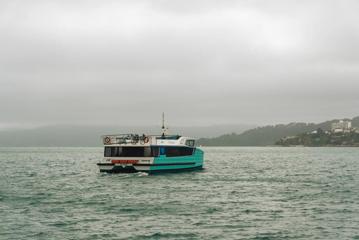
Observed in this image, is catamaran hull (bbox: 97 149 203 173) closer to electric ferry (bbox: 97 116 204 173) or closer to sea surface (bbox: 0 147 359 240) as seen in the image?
electric ferry (bbox: 97 116 204 173)

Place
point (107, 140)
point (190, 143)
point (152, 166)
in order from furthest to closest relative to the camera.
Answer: point (190, 143), point (107, 140), point (152, 166)

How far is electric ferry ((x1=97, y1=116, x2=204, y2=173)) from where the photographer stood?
206 feet

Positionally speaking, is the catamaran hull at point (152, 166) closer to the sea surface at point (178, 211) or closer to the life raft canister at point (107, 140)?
the life raft canister at point (107, 140)

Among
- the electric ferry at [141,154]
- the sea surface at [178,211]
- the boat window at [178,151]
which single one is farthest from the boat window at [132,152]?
the sea surface at [178,211]

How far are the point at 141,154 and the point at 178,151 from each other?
6.02 meters

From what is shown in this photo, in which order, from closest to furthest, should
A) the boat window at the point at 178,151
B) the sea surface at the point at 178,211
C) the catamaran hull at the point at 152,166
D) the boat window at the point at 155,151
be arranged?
the sea surface at the point at 178,211 < the catamaran hull at the point at 152,166 < the boat window at the point at 155,151 < the boat window at the point at 178,151

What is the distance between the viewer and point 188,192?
46562 millimetres

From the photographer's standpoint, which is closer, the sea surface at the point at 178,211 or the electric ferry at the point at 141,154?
the sea surface at the point at 178,211

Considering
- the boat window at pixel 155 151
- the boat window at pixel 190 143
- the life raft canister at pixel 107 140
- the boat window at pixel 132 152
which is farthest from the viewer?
the boat window at pixel 190 143

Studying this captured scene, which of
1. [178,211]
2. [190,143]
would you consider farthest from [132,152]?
[178,211]

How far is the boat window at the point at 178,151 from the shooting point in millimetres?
65938

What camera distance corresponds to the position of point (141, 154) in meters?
63.4

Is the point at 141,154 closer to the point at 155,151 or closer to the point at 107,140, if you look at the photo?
the point at 155,151

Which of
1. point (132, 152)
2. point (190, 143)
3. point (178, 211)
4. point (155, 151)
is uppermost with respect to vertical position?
point (190, 143)
